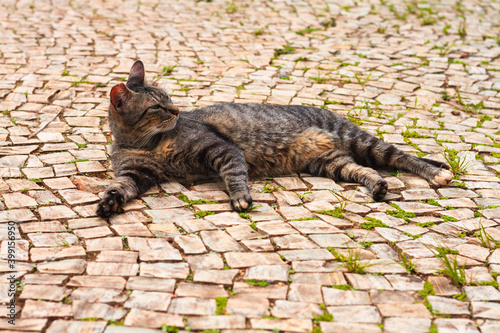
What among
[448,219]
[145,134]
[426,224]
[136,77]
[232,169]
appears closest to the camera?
[426,224]

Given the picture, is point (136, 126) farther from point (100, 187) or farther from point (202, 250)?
point (202, 250)

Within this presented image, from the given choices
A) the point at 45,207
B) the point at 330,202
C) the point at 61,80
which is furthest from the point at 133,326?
the point at 61,80

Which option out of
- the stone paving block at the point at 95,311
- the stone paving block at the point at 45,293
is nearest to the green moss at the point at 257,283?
the stone paving block at the point at 95,311

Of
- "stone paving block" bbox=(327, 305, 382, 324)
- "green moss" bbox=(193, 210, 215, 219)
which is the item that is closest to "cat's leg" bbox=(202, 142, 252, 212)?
"green moss" bbox=(193, 210, 215, 219)

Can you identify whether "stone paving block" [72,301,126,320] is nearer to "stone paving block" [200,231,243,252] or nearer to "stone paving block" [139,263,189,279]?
"stone paving block" [139,263,189,279]

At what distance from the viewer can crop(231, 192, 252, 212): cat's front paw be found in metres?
4.79

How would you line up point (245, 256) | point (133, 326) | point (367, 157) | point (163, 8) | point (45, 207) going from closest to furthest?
point (133, 326) < point (245, 256) < point (45, 207) < point (367, 157) < point (163, 8)

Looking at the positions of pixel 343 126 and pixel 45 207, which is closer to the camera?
pixel 45 207

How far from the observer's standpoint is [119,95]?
5160mm

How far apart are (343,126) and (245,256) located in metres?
2.66

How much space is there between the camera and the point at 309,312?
3.46 m

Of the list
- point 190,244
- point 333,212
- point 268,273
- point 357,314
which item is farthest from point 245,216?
point 357,314

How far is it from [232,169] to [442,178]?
6.99 ft

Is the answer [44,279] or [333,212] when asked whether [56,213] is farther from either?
[333,212]
